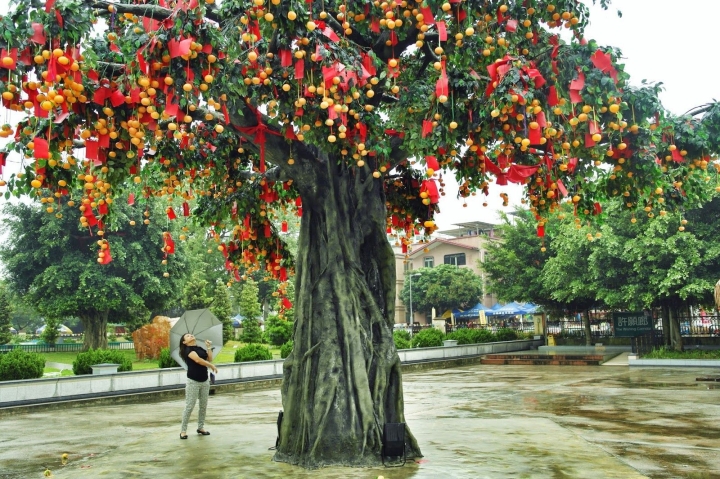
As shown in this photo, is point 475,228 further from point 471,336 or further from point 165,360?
point 165,360

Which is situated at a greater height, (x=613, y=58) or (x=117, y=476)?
(x=613, y=58)

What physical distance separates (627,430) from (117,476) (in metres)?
8.15

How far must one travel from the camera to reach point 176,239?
36.5m

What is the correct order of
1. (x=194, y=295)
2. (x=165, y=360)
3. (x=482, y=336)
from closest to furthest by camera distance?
1. (x=165, y=360)
2. (x=482, y=336)
3. (x=194, y=295)

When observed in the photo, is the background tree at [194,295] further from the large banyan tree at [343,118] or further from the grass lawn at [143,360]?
the large banyan tree at [343,118]

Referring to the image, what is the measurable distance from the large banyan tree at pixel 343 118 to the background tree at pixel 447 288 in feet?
166

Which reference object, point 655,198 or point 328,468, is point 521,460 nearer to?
point 328,468

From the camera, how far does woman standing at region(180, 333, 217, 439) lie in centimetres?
1026

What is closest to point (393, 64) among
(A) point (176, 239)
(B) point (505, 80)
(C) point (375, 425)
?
(B) point (505, 80)

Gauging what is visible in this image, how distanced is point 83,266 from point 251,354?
559 inches

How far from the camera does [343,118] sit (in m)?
6.65

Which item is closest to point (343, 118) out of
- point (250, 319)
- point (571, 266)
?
point (571, 266)

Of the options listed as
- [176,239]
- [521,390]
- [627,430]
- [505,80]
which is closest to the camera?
[505,80]

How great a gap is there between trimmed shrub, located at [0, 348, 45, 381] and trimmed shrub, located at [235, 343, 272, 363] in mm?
6674
